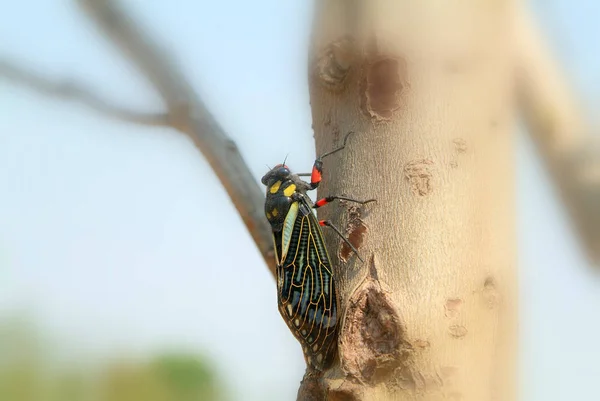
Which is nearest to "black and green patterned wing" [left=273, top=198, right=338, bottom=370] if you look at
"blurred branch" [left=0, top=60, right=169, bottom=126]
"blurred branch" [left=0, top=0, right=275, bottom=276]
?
"blurred branch" [left=0, top=0, right=275, bottom=276]

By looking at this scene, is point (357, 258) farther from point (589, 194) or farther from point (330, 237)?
point (589, 194)

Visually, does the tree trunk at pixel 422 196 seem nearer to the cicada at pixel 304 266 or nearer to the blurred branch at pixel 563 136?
the cicada at pixel 304 266

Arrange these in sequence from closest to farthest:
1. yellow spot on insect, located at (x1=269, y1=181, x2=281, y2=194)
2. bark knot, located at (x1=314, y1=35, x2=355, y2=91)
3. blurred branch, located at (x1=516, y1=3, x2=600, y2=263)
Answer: bark knot, located at (x1=314, y1=35, x2=355, y2=91) < blurred branch, located at (x1=516, y1=3, x2=600, y2=263) < yellow spot on insect, located at (x1=269, y1=181, x2=281, y2=194)

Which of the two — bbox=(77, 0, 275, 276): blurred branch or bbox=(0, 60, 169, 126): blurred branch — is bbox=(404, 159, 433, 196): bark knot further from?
bbox=(0, 60, 169, 126): blurred branch

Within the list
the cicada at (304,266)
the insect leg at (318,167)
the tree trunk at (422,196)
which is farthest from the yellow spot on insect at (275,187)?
the tree trunk at (422,196)

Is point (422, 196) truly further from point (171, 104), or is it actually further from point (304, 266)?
point (171, 104)

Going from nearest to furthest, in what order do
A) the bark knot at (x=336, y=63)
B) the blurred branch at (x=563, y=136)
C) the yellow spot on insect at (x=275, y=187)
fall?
the bark knot at (x=336, y=63) → the blurred branch at (x=563, y=136) → the yellow spot on insect at (x=275, y=187)
